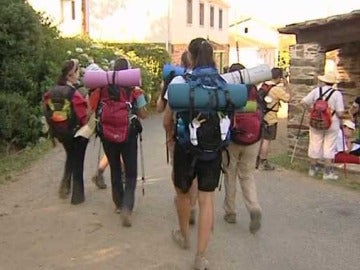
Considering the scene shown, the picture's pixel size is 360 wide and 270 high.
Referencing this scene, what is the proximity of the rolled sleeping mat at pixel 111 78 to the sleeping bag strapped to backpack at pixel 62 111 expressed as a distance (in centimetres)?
68

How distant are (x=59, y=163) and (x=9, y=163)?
0.74 meters

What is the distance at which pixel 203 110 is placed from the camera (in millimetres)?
4141

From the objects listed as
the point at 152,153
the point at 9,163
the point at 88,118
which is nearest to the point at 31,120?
the point at 9,163

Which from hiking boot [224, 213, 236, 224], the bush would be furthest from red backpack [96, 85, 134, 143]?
the bush

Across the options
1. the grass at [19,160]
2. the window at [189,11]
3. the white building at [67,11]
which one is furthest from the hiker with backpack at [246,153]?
the white building at [67,11]

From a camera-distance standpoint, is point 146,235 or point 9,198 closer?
point 146,235

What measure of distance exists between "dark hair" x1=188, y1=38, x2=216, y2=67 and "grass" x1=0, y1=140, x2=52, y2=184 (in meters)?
3.99

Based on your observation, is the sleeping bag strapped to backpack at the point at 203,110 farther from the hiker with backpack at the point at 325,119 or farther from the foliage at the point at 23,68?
the foliage at the point at 23,68

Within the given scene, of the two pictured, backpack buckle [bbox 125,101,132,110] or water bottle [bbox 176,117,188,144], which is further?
backpack buckle [bbox 125,101,132,110]

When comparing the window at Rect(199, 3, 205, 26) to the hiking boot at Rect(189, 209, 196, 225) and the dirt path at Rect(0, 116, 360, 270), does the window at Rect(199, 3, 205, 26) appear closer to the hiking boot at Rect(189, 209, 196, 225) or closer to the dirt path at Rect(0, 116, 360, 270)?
the dirt path at Rect(0, 116, 360, 270)

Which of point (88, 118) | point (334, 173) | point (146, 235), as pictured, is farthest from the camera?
point (334, 173)

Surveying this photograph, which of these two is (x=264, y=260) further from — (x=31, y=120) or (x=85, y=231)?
(x=31, y=120)

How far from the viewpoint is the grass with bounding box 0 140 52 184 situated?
25.4 ft

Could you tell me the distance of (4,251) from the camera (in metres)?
4.73
